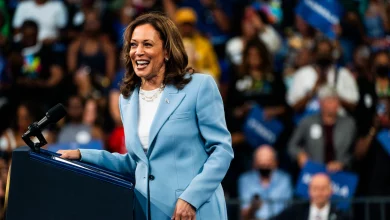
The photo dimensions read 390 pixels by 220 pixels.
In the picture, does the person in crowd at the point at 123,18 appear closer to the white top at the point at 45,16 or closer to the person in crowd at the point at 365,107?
the white top at the point at 45,16

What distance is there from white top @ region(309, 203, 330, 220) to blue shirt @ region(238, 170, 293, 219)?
0.42 m

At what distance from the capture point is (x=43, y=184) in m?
3.54

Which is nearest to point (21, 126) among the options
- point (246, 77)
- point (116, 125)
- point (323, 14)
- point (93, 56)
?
point (116, 125)

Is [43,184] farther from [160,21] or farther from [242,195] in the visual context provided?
[242,195]

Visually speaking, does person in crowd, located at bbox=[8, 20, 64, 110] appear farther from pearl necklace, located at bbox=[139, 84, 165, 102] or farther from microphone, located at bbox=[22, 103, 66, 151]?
microphone, located at bbox=[22, 103, 66, 151]

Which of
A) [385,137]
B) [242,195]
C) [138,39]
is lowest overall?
[242,195]

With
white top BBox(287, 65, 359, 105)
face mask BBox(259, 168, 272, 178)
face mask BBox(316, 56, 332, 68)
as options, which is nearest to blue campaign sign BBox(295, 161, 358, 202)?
face mask BBox(259, 168, 272, 178)

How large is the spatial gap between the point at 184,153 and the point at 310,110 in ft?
15.9

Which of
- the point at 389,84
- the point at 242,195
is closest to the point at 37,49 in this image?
the point at 242,195

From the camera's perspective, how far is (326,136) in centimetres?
815

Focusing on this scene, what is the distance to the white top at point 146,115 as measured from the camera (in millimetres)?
3895

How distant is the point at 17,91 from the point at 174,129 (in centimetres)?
621

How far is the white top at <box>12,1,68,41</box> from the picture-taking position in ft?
34.4

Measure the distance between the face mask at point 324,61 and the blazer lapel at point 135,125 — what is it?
4862mm
